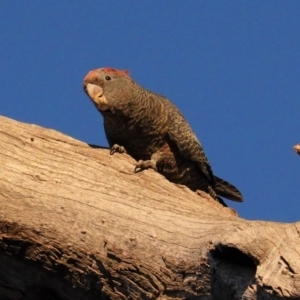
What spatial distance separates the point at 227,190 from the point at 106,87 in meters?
1.70

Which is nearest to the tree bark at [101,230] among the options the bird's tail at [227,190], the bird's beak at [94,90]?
the bird's beak at [94,90]

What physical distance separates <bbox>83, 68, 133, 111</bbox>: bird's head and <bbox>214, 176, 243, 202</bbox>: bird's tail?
140cm

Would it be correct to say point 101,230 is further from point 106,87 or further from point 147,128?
point 106,87

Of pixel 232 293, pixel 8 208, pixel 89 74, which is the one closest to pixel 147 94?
pixel 89 74

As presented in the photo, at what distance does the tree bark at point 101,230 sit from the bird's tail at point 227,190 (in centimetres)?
167

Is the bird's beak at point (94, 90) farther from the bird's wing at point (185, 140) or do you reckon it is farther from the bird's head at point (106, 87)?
the bird's wing at point (185, 140)

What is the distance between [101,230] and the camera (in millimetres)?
5844

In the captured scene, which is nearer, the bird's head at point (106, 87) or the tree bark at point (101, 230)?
the tree bark at point (101, 230)

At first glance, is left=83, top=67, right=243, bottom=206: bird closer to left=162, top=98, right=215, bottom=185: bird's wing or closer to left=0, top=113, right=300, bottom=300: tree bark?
left=162, top=98, right=215, bottom=185: bird's wing

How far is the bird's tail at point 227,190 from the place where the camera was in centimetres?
832

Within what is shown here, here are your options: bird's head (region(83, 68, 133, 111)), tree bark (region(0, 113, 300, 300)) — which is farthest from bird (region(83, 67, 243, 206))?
tree bark (region(0, 113, 300, 300))

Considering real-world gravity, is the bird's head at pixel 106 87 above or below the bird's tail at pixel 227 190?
above

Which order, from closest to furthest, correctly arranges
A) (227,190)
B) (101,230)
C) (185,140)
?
(101,230) → (185,140) → (227,190)

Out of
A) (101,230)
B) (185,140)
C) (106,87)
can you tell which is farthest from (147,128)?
(101,230)
